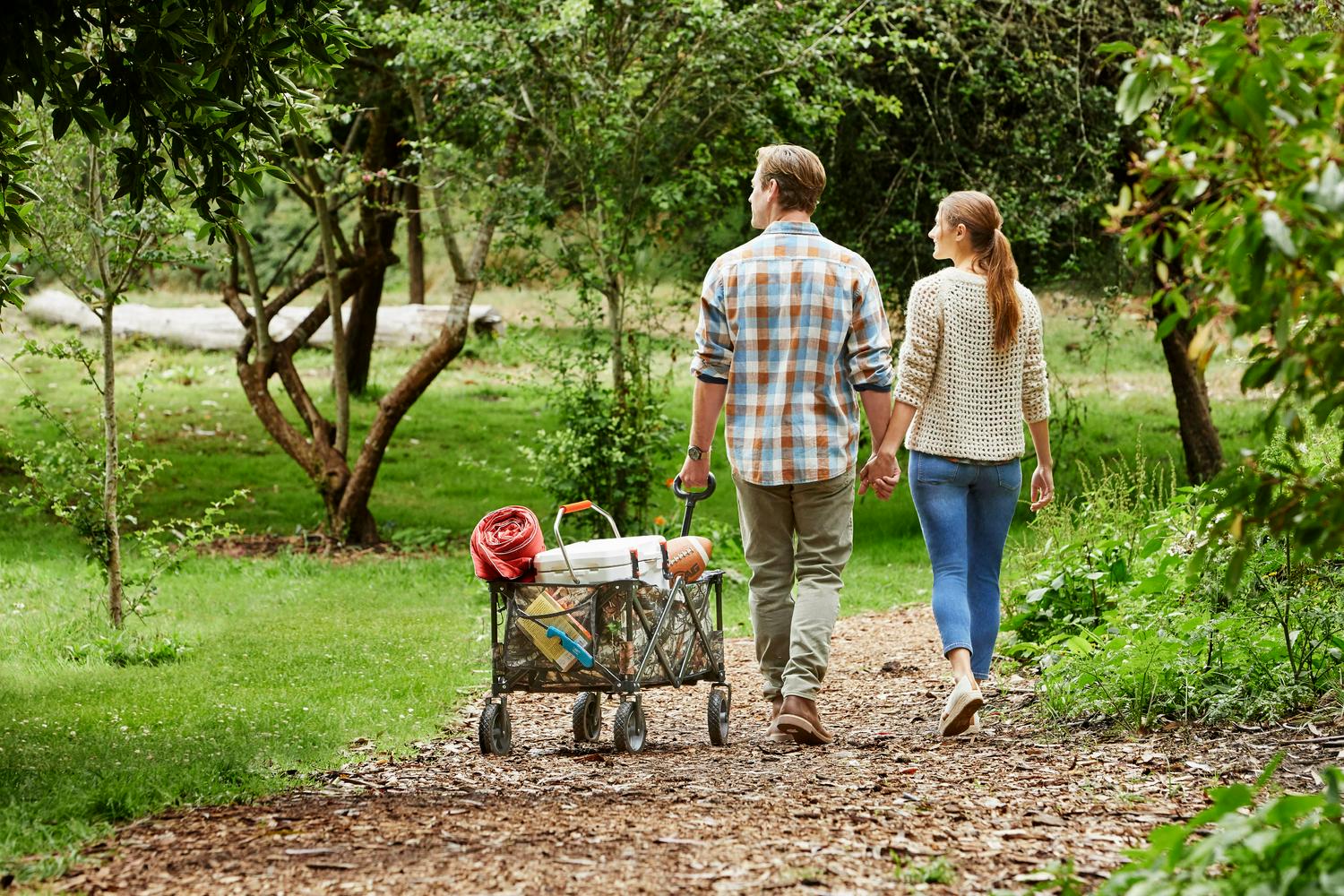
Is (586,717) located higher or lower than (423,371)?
lower

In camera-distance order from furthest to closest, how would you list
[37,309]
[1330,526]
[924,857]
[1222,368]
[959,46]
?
[37,309] → [1222,368] → [959,46] → [924,857] → [1330,526]

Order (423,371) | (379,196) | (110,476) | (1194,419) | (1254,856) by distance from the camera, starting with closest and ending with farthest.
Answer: (1254,856), (110,476), (423,371), (379,196), (1194,419)

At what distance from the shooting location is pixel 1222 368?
22.2 metres

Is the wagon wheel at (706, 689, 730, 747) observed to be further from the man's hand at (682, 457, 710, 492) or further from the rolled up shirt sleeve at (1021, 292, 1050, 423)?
the rolled up shirt sleeve at (1021, 292, 1050, 423)

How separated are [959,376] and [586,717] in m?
2.03

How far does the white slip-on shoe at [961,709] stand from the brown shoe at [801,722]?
46 cm

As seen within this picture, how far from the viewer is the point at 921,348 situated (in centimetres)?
541

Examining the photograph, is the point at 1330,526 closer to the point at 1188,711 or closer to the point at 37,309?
the point at 1188,711

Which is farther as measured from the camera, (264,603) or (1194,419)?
(1194,419)

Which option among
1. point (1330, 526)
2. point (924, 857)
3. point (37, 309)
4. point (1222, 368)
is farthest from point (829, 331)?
point (37, 309)

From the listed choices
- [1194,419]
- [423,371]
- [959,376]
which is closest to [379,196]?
[423,371]

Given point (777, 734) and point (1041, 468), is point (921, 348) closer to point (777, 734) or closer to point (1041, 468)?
point (1041, 468)

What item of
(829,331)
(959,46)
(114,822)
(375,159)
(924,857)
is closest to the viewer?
(924,857)

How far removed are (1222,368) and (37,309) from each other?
67.8ft
